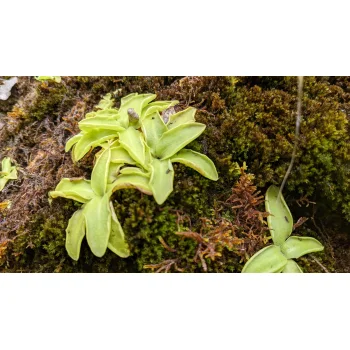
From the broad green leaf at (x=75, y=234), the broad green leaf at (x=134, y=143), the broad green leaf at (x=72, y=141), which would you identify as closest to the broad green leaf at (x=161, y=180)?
the broad green leaf at (x=134, y=143)

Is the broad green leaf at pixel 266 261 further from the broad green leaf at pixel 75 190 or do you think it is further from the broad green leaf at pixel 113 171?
the broad green leaf at pixel 75 190

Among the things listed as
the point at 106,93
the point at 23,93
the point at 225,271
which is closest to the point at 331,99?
the point at 225,271

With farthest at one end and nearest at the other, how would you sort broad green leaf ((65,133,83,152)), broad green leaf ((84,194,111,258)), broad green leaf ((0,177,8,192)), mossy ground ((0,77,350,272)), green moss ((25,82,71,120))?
green moss ((25,82,71,120))
broad green leaf ((0,177,8,192))
broad green leaf ((65,133,83,152))
mossy ground ((0,77,350,272))
broad green leaf ((84,194,111,258))

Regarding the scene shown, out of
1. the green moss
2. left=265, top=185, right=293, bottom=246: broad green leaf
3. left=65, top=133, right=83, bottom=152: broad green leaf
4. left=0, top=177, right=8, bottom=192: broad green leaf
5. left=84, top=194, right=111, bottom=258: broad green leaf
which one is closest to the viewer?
left=84, top=194, right=111, bottom=258: broad green leaf

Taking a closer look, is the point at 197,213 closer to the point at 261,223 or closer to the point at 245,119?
the point at 261,223

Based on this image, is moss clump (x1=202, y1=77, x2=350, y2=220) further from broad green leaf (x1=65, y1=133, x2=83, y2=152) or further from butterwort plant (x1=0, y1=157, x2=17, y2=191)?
butterwort plant (x1=0, y1=157, x2=17, y2=191)

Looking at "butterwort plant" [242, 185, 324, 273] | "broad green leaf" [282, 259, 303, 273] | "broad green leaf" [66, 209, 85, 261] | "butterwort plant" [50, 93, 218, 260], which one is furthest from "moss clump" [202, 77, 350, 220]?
"broad green leaf" [66, 209, 85, 261]
